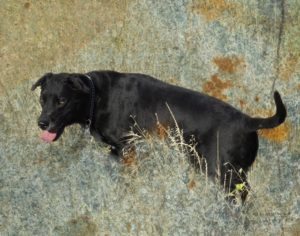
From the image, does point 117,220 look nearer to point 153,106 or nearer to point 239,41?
point 153,106

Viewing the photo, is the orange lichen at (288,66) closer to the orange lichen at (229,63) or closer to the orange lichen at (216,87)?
the orange lichen at (229,63)

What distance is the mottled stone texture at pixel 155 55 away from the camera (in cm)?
769

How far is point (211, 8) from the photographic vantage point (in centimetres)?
868

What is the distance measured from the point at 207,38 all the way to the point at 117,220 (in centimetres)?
327

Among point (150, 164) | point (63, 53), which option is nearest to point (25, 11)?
point (63, 53)

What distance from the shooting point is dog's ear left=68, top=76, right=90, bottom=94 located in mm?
7250

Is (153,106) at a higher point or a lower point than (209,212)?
higher

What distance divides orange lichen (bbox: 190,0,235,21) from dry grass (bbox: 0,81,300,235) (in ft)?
6.97

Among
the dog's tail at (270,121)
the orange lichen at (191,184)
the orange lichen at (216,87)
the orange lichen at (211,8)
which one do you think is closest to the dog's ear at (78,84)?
the orange lichen at (191,184)

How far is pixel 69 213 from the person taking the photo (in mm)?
6965

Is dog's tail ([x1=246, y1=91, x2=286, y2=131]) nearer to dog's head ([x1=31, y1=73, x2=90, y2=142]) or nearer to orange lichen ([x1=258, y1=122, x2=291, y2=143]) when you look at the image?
orange lichen ([x1=258, y1=122, x2=291, y2=143])

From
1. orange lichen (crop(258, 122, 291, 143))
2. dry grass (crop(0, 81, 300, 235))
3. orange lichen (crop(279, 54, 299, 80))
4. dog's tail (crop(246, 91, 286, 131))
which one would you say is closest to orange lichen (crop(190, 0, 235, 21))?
orange lichen (crop(279, 54, 299, 80))

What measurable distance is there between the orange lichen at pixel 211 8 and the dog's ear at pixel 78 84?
2322 millimetres

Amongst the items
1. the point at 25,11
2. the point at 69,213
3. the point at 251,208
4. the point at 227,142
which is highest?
the point at 25,11
